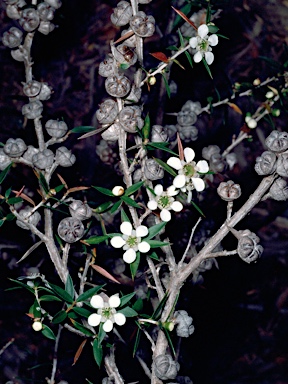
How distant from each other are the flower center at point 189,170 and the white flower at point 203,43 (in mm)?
235

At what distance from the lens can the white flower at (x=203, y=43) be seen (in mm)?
1211

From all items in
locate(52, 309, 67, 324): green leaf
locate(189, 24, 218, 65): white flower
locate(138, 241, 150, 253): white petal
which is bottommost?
locate(52, 309, 67, 324): green leaf

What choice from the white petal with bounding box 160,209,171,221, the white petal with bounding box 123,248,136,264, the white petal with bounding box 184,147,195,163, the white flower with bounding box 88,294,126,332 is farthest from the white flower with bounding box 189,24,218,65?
the white flower with bounding box 88,294,126,332

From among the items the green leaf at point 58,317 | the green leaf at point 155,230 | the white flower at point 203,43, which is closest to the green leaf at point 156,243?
the green leaf at point 155,230

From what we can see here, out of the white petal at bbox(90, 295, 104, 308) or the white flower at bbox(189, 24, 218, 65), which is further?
the white flower at bbox(189, 24, 218, 65)

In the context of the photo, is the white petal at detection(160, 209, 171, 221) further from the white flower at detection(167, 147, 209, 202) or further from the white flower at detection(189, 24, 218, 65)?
the white flower at detection(189, 24, 218, 65)

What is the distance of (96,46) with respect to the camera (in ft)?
7.88

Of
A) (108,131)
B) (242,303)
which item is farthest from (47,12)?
(242,303)

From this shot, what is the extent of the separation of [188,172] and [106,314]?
1.09ft

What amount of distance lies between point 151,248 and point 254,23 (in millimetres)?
1670

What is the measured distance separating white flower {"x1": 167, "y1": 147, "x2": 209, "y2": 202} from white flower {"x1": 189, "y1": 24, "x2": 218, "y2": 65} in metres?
0.22

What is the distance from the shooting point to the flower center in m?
1.16

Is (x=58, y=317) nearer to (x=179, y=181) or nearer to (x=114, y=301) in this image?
(x=114, y=301)

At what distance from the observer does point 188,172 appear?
1.16 metres
